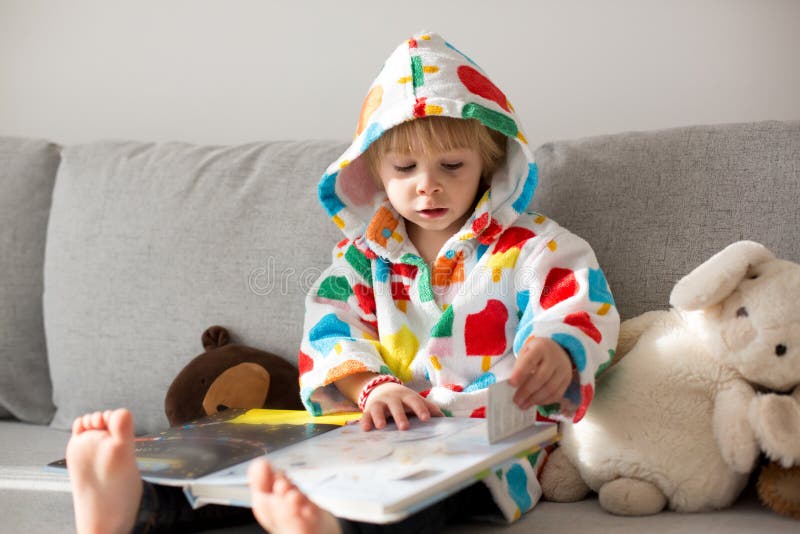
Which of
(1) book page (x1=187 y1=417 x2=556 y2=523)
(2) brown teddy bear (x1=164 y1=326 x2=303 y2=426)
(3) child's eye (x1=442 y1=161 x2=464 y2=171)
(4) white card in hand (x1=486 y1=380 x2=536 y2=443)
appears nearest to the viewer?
(1) book page (x1=187 y1=417 x2=556 y2=523)

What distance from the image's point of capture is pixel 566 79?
5.64 feet

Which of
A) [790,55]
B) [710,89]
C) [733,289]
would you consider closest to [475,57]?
[710,89]

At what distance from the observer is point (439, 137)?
130cm

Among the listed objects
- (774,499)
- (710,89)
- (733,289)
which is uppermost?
(710,89)

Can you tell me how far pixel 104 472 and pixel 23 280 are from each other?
88 cm

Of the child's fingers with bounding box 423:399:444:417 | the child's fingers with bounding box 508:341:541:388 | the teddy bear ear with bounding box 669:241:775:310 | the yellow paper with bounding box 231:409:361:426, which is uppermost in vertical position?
the teddy bear ear with bounding box 669:241:775:310

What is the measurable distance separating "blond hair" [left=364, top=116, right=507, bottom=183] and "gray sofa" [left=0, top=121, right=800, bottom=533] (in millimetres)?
126

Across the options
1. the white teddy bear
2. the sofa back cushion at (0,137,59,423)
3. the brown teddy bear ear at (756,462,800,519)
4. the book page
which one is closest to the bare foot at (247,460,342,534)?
Answer: the book page

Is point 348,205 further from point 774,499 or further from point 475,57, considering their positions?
point 774,499

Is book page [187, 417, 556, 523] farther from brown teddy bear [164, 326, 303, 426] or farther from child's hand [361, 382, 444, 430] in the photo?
brown teddy bear [164, 326, 303, 426]

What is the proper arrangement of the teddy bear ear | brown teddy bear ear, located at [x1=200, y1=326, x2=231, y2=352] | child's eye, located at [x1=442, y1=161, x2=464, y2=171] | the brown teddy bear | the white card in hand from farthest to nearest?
1. brown teddy bear ear, located at [x1=200, y1=326, x2=231, y2=352]
2. the brown teddy bear
3. child's eye, located at [x1=442, y1=161, x2=464, y2=171]
4. the teddy bear ear
5. the white card in hand

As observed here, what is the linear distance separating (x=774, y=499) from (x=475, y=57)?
3.39ft

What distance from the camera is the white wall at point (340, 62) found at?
163 centimetres

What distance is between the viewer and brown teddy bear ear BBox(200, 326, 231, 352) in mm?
1533
